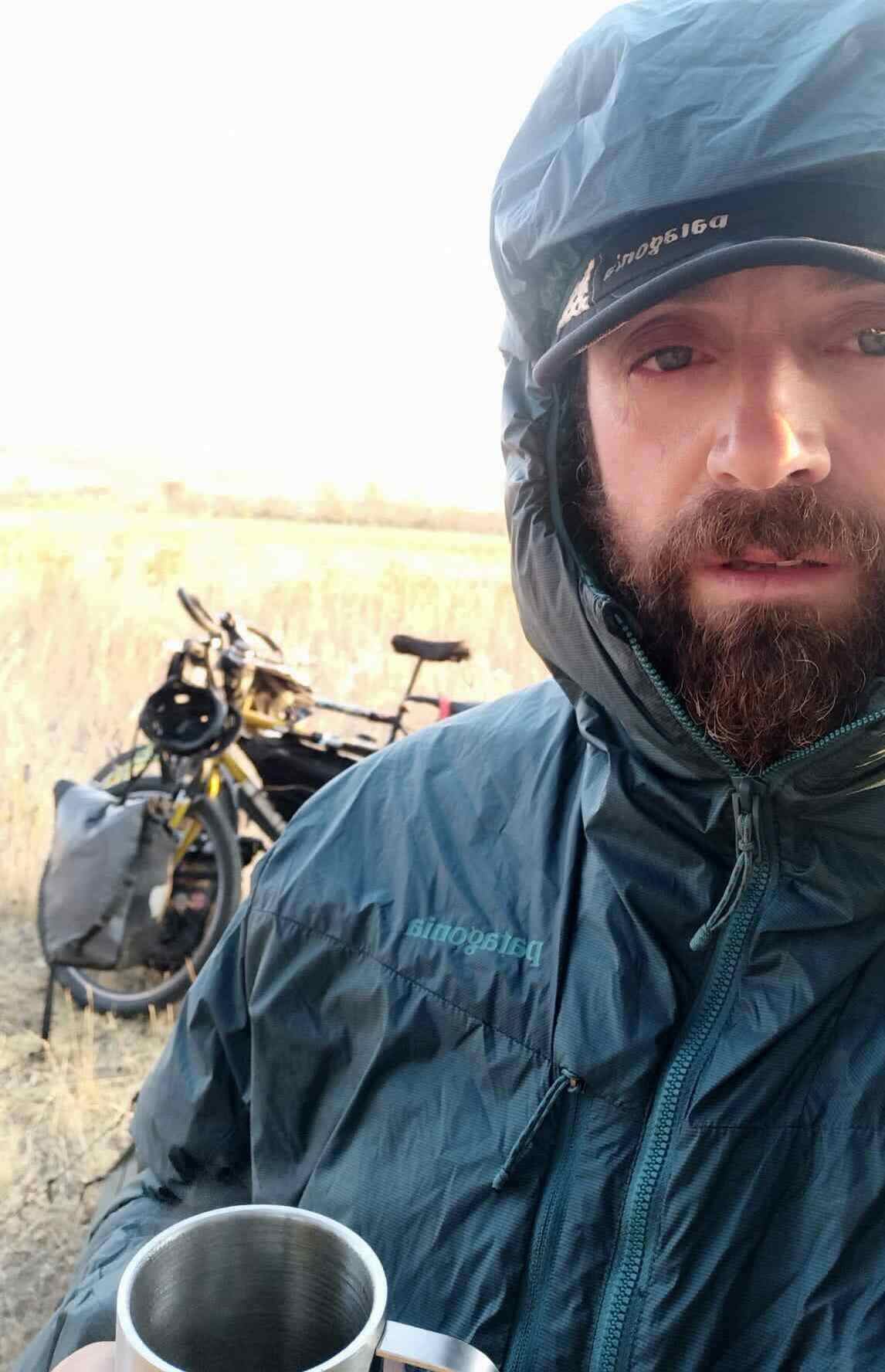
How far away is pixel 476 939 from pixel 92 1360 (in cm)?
57

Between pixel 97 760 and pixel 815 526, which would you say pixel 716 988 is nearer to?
pixel 815 526

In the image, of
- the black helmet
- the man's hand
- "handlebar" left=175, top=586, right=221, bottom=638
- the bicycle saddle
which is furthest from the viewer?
the bicycle saddle

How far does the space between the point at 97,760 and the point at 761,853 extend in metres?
5.33

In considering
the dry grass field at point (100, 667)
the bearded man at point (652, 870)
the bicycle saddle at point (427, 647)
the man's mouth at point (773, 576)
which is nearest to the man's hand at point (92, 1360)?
the bearded man at point (652, 870)

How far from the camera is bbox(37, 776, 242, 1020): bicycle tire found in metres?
3.95

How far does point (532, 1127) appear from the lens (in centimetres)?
102

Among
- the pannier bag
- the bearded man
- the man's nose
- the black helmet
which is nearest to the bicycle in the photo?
the black helmet

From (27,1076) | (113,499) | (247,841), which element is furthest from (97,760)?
(113,499)

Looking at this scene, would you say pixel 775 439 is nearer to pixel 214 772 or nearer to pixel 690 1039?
pixel 690 1039

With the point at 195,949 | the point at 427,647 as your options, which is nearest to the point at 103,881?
the point at 195,949

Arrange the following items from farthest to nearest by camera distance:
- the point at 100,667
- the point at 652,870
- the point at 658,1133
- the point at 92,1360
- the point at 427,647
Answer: the point at 100,667 < the point at 427,647 < the point at 652,870 < the point at 658,1133 < the point at 92,1360

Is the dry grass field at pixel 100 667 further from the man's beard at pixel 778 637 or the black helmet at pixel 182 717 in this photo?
the man's beard at pixel 778 637

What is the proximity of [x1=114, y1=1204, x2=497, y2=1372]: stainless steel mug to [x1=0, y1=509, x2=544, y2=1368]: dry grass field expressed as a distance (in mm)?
2253

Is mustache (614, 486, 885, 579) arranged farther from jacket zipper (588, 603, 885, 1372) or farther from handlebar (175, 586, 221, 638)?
handlebar (175, 586, 221, 638)
